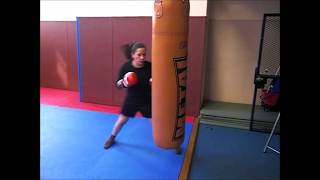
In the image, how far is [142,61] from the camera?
9.36 ft

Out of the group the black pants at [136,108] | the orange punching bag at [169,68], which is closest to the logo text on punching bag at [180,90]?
the orange punching bag at [169,68]

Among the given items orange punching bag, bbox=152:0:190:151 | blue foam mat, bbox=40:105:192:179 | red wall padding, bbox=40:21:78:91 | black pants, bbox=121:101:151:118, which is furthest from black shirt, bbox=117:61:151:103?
red wall padding, bbox=40:21:78:91

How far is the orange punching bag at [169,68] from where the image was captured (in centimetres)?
185

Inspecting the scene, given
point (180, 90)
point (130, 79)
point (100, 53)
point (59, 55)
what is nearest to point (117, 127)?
point (130, 79)

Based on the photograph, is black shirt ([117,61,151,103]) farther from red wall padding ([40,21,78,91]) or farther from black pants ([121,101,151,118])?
red wall padding ([40,21,78,91])

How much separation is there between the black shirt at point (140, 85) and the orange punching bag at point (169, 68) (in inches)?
32.6

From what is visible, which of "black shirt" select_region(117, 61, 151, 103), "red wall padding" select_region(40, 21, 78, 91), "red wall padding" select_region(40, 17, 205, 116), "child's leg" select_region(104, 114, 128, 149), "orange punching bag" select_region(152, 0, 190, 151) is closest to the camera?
"orange punching bag" select_region(152, 0, 190, 151)

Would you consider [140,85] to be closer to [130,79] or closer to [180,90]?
[130,79]

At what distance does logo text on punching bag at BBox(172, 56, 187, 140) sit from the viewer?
1947mm

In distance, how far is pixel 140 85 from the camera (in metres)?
2.96

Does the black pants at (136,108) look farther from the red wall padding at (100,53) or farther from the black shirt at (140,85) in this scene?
the red wall padding at (100,53)

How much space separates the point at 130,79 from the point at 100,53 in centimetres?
232
